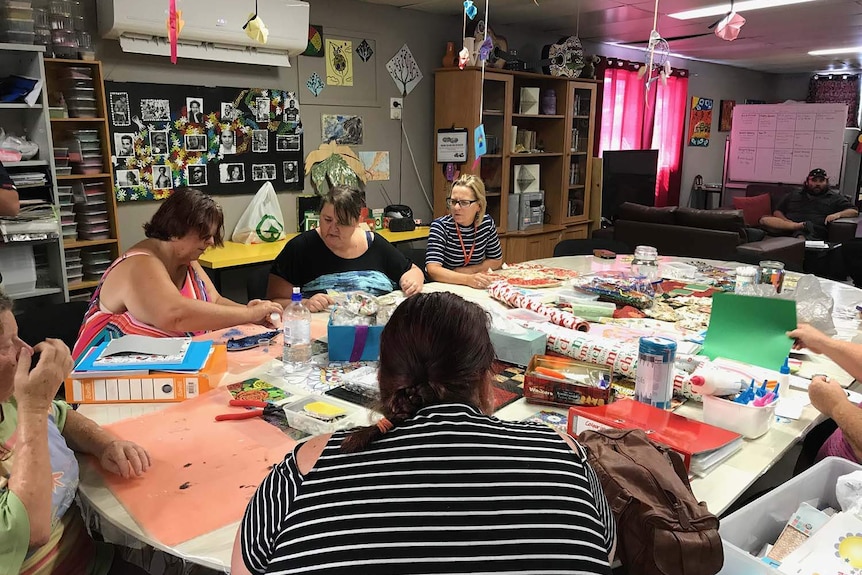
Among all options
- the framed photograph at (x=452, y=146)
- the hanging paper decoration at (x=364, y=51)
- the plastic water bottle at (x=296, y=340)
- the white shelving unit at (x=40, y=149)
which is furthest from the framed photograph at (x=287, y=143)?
the plastic water bottle at (x=296, y=340)

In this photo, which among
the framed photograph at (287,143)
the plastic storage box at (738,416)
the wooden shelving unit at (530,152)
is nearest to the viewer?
the plastic storage box at (738,416)

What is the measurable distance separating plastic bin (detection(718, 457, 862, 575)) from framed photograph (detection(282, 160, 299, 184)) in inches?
156

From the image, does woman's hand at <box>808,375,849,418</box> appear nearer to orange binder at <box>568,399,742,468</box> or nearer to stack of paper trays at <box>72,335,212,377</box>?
orange binder at <box>568,399,742,468</box>

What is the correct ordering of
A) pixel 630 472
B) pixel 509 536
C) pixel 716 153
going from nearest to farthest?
pixel 509 536 < pixel 630 472 < pixel 716 153

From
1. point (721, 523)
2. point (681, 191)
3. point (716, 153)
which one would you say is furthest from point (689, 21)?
point (721, 523)

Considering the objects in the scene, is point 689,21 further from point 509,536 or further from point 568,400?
point 509,536

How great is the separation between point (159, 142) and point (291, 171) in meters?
0.97

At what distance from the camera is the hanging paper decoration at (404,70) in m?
5.27

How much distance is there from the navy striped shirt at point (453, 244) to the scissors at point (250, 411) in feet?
6.13

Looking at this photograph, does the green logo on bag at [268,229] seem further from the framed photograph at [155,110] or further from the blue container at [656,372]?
the blue container at [656,372]

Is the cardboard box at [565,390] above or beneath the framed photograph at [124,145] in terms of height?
beneath

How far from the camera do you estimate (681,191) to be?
9195 millimetres

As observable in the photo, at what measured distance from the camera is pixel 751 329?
198 centimetres

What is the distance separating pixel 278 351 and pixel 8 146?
2.10 m
